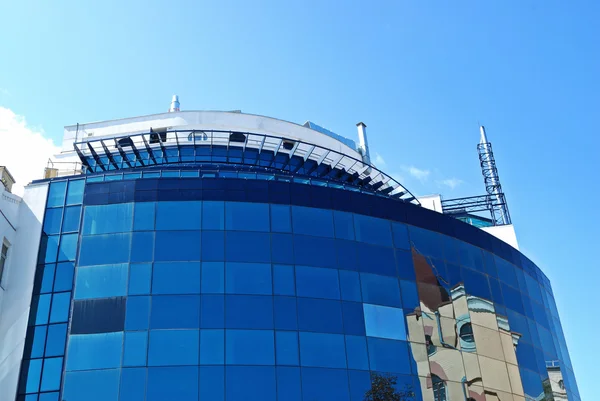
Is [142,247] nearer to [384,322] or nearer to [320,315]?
[320,315]

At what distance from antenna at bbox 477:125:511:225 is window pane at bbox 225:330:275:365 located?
125 ft

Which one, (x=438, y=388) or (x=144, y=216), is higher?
(x=144, y=216)

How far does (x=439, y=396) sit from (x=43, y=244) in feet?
72.7

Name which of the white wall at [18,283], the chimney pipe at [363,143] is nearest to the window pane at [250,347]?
the white wall at [18,283]

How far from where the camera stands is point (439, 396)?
34.1 meters

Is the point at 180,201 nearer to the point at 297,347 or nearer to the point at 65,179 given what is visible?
the point at 65,179

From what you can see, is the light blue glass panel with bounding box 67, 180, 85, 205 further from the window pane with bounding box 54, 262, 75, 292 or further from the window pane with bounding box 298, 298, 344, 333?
the window pane with bounding box 298, 298, 344, 333

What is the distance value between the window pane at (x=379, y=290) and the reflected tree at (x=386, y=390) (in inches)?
159

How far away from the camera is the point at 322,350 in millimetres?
32781

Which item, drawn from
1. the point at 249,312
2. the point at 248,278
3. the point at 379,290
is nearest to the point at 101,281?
the point at 248,278

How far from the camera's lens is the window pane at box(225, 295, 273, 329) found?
32.4m

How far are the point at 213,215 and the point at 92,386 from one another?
34.0 ft

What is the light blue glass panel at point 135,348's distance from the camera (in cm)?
3090

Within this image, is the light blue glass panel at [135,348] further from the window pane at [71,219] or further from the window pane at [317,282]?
the window pane at [317,282]
